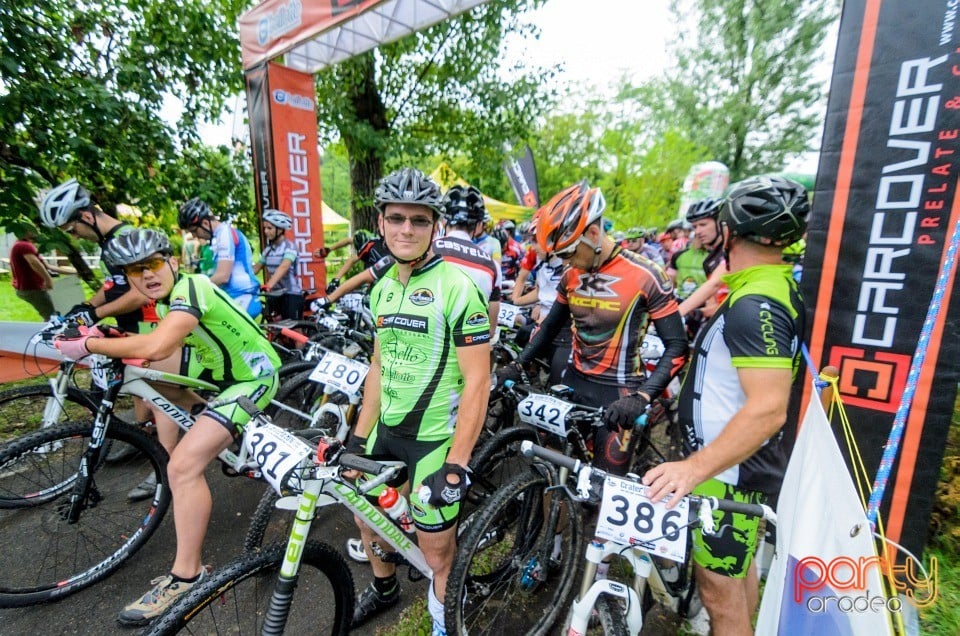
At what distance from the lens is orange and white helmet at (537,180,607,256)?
7.96 feet

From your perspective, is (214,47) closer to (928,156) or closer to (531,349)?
(531,349)

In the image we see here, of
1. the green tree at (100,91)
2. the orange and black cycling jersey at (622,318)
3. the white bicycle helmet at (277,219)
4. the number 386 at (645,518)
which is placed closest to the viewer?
the number 386 at (645,518)

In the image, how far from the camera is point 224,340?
2.73 meters

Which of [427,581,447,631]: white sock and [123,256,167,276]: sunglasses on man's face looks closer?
[427,581,447,631]: white sock

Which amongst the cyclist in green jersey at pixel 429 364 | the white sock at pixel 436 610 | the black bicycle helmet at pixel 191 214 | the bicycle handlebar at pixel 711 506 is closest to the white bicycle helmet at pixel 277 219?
the black bicycle helmet at pixel 191 214

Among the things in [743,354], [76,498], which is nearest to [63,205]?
[76,498]

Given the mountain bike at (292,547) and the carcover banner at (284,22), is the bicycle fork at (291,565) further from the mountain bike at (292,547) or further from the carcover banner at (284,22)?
the carcover banner at (284,22)

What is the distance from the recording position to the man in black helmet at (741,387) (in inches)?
60.7

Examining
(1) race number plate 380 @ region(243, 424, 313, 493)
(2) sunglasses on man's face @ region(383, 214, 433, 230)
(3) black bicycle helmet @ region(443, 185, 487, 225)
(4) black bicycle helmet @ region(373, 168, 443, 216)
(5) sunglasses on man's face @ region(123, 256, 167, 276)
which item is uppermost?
(3) black bicycle helmet @ region(443, 185, 487, 225)

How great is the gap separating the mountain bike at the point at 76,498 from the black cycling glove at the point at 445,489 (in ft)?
3.46

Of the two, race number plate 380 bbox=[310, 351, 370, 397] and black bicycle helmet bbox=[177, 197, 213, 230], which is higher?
black bicycle helmet bbox=[177, 197, 213, 230]

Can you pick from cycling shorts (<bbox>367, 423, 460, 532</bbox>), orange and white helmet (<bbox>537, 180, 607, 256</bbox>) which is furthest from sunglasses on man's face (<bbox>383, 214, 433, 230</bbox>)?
cycling shorts (<bbox>367, 423, 460, 532</bbox>)

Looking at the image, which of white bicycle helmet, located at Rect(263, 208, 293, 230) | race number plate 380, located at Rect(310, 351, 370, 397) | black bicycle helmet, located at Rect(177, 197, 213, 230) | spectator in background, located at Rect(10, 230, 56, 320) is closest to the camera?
race number plate 380, located at Rect(310, 351, 370, 397)

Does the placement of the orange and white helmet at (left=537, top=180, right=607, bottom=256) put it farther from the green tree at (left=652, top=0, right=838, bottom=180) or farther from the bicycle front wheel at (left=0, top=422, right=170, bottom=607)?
the green tree at (left=652, top=0, right=838, bottom=180)
